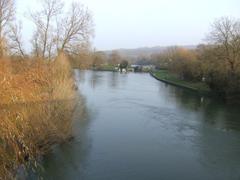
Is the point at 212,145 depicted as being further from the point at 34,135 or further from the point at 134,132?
the point at 34,135

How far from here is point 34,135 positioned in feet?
31.5

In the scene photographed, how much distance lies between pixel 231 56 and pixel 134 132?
1868 centimetres

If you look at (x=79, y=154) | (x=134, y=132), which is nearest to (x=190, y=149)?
(x=134, y=132)

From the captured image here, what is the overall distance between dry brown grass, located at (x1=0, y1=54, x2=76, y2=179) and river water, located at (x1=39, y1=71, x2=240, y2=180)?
0.68 meters

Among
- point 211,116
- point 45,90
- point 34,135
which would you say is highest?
point 45,90

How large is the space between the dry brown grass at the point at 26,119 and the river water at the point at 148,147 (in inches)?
26.6

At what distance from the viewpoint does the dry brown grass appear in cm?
643

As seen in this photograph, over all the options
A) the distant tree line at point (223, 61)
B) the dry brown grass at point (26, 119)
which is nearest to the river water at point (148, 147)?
the dry brown grass at point (26, 119)

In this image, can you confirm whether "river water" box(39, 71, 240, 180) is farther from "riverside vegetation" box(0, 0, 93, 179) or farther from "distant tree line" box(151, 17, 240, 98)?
"distant tree line" box(151, 17, 240, 98)

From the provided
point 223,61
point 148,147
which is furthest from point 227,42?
point 148,147

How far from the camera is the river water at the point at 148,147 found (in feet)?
31.3

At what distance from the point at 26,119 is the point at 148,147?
5118 mm

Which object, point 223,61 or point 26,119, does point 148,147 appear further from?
point 223,61

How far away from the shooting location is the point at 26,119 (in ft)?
28.0
